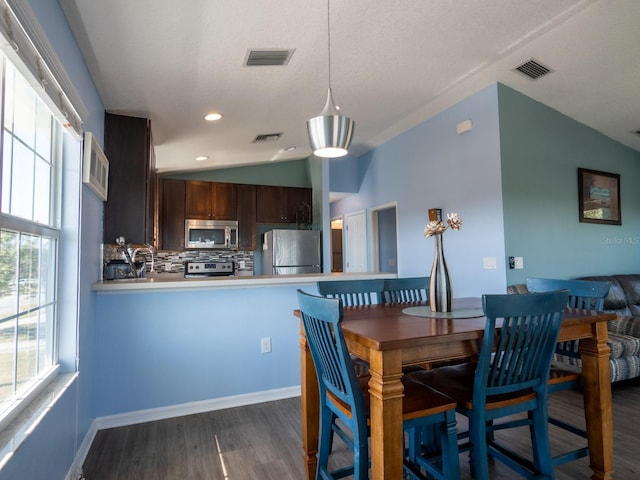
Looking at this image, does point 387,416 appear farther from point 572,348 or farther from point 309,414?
point 572,348

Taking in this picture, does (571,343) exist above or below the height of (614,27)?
below

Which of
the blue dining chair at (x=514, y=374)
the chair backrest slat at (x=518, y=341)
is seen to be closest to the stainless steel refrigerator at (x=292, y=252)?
the blue dining chair at (x=514, y=374)

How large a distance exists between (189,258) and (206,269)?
1.22 ft

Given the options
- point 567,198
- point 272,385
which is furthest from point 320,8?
point 567,198

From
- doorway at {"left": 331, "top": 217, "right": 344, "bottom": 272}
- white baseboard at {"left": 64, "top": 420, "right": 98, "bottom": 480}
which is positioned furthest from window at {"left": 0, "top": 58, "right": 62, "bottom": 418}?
doorway at {"left": 331, "top": 217, "right": 344, "bottom": 272}

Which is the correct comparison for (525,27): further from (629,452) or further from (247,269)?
(247,269)

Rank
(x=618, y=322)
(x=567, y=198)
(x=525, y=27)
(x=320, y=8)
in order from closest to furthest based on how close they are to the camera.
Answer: (x=320, y=8)
(x=525, y=27)
(x=618, y=322)
(x=567, y=198)

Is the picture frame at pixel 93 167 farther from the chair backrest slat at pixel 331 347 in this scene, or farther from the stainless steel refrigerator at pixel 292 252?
the stainless steel refrigerator at pixel 292 252

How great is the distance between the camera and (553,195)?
380cm

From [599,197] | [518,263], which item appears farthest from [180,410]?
[599,197]

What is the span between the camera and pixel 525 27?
106 inches

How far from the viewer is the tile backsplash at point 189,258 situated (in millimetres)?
5602

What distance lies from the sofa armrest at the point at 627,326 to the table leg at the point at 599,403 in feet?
5.24

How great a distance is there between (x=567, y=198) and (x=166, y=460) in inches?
165
